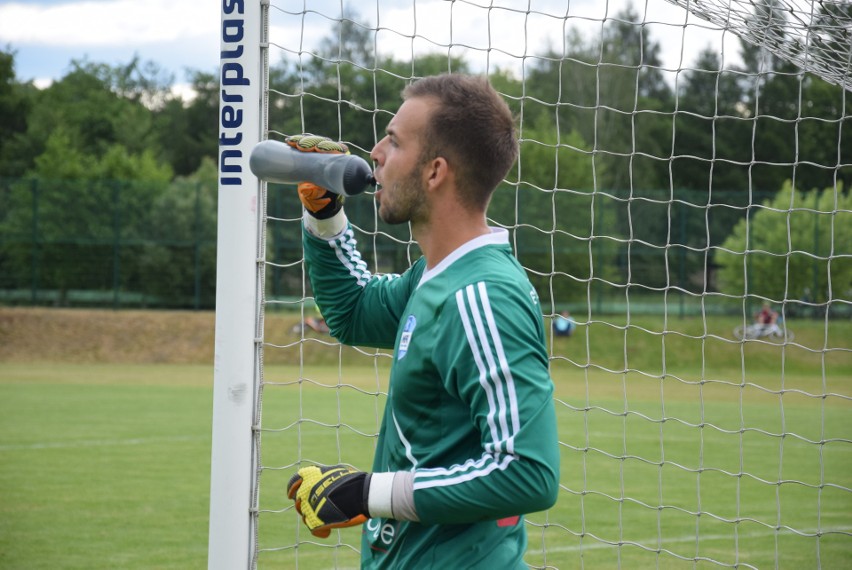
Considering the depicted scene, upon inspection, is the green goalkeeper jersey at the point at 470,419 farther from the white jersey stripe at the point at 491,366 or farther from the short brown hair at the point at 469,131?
the short brown hair at the point at 469,131

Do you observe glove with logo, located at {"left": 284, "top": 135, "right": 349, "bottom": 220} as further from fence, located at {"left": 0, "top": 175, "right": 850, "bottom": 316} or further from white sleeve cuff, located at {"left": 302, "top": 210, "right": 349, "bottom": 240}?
fence, located at {"left": 0, "top": 175, "right": 850, "bottom": 316}

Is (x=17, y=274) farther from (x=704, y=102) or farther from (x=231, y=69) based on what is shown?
(x=704, y=102)

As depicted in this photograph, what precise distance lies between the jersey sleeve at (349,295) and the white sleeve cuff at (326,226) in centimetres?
2

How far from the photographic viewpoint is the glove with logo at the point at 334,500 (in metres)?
2.28

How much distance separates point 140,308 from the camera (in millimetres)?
28594

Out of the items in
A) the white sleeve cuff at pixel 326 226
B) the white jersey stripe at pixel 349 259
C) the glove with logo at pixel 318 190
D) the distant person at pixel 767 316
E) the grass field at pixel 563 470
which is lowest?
the grass field at pixel 563 470

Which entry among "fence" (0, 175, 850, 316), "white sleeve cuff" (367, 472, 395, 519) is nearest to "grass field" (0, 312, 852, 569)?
"white sleeve cuff" (367, 472, 395, 519)

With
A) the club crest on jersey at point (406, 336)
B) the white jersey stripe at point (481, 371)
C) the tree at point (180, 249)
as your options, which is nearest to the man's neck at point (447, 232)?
the club crest on jersey at point (406, 336)

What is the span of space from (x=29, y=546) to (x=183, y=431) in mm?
5511

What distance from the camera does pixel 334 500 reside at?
2291mm

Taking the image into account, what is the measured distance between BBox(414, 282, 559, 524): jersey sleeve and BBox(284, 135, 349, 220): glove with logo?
2.85 ft

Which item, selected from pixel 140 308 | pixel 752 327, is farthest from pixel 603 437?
pixel 140 308

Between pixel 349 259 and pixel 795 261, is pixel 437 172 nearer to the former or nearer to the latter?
pixel 349 259

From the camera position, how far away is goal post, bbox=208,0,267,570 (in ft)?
11.8
